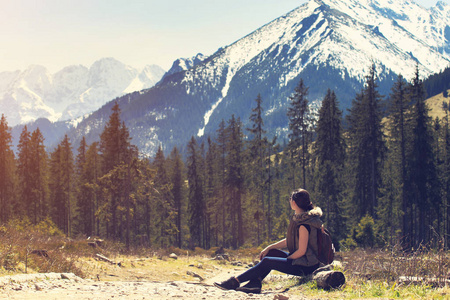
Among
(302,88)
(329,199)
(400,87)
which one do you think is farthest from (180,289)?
(400,87)

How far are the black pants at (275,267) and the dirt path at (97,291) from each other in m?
0.47

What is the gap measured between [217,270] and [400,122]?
2387 cm

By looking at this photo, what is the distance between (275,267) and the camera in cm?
819

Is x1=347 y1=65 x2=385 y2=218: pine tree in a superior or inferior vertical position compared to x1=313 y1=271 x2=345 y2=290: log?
superior

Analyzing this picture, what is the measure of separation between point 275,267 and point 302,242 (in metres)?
0.93

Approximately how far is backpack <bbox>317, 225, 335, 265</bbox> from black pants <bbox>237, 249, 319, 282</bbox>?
24 cm

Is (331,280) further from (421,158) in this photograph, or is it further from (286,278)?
(421,158)

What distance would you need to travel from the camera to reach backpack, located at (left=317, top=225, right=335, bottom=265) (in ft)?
25.8

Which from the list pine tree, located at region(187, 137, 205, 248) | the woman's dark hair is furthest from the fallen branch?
pine tree, located at region(187, 137, 205, 248)

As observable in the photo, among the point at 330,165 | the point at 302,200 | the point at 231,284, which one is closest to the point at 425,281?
the point at 302,200

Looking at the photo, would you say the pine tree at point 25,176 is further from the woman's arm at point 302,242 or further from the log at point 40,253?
the woman's arm at point 302,242

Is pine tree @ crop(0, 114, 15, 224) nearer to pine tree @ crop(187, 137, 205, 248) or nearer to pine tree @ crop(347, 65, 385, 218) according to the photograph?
pine tree @ crop(187, 137, 205, 248)

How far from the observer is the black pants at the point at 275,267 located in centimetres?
809

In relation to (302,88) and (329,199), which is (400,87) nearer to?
(302,88)
